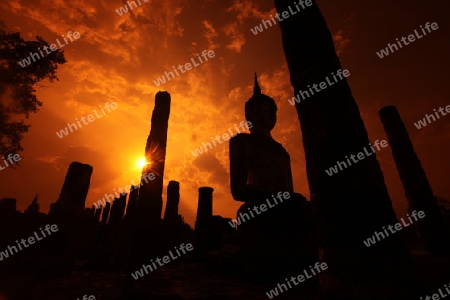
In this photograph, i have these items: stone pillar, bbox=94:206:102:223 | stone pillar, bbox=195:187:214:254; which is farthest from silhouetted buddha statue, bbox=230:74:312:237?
stone pillar, bbox=94:206:102:223

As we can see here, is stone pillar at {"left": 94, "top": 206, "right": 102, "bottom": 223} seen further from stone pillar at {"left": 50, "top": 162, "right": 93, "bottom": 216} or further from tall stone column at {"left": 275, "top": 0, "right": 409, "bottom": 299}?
tall stone column at {"left": 275, "top": 0, "right": 409, "bottom": 299}

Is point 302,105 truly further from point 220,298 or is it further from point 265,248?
point 265,248

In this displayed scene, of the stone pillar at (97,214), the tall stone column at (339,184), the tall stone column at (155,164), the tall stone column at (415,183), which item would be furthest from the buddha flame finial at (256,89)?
the stone pillar at (97,214)

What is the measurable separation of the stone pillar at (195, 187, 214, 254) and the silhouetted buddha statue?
3.86 metres

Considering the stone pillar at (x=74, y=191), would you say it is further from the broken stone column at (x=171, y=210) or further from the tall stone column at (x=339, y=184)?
the tall stone column at (x=339, y=184)

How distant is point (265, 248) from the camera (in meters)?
4.95

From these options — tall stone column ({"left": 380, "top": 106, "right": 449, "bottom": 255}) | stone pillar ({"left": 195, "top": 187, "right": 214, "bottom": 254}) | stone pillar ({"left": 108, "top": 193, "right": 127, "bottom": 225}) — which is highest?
stone pillar ({"left": 108, "top": 193, "right": 127, "bottom": 225})

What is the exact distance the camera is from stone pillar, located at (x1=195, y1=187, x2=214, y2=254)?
30.3ft

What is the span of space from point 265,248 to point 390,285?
11.3 ft

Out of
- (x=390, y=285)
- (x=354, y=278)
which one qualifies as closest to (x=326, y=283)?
(x=354, y=278)

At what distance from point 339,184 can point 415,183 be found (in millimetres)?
9424

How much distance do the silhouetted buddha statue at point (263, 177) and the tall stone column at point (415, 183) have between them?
5912mm

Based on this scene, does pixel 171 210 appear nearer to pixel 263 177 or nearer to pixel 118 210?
pixel 118 210
